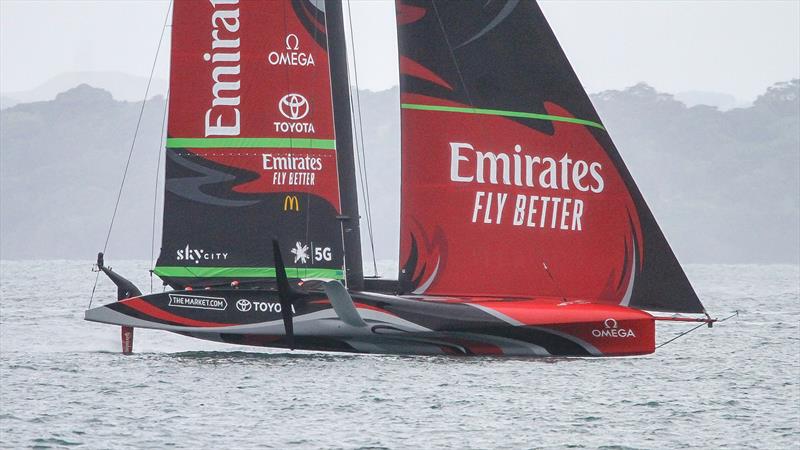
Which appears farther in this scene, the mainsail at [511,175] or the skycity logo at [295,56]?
the skycity logo at [295,56]

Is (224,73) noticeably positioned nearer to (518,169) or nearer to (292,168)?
(292,168)

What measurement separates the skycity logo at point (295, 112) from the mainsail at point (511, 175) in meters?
2.26

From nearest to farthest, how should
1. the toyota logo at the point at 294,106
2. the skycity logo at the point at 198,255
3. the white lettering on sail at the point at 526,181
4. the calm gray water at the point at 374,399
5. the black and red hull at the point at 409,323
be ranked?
1. the calm gray water at the point at 374,399
2. the black and red hull at the point at 409,323
3. the white lettering on sail at the point at 526,181
4. the toyota logo at the point at 294,106
5. the skycity logo at the point at 198,255

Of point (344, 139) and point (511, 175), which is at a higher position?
point (344, 139)

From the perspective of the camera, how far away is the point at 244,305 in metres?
25.4

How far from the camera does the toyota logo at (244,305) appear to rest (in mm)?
25391

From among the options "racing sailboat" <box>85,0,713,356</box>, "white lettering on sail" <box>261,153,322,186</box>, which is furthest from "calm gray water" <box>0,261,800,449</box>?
"white lettering on sail" <box>261,153,322,186</box>

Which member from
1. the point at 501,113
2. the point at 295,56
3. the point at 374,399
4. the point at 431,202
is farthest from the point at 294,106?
the point at 374,399

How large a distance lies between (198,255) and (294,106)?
3.13 metres

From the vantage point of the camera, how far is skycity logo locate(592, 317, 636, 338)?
23.5 meters

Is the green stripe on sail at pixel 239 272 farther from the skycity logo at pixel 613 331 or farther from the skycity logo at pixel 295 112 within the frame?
the skycity logo at pixel 613 331

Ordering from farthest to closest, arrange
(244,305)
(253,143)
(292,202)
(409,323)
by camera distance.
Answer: (253,143) < (292,202) < (244,305) < (409,323)

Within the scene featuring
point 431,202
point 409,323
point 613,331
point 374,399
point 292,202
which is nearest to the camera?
point 613,331

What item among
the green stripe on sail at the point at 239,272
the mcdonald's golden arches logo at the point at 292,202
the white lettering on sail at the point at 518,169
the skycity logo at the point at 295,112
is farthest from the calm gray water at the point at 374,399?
the skycity logo at the point at 295,112
